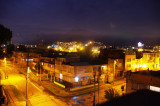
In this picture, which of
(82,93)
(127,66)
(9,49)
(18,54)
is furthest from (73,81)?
(9,49)

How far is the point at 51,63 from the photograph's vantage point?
34.0 m

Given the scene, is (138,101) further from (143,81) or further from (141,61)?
(141,61)

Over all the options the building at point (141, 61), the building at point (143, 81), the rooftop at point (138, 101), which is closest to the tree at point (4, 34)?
the building at point (143, 81)

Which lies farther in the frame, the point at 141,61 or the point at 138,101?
the point at 141,61

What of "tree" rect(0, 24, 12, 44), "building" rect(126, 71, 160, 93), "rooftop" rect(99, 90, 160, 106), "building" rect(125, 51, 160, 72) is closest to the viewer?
"rooftop" rect(99, 90, 160, 106)

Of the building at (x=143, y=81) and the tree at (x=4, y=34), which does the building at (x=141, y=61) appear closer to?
the building at (x=143, y=81)

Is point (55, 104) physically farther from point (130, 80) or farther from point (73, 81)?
point (130, 80)

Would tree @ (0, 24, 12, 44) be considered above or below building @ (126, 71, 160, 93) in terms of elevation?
above

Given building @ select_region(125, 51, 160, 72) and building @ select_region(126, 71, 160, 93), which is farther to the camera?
building @ select_region(125, 51, 160, 72)

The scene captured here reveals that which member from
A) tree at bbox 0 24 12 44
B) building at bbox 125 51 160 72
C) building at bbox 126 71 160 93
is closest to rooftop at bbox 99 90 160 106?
building at bbox 126 71 160 93

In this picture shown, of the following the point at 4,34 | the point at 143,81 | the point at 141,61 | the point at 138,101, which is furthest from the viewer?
the point at 141,61

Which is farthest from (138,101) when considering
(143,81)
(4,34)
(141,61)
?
(141,61)

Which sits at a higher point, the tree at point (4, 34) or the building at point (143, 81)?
the tree at point (4, 34)

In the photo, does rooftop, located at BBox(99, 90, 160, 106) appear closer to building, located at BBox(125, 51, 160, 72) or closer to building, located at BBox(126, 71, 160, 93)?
building, located at BBox(126, 71, 160, 93)
